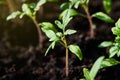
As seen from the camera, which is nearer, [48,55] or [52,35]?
[52,35]

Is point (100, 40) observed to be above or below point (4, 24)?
below

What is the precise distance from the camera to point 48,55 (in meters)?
2.20

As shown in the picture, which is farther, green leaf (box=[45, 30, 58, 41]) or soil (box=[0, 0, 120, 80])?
soil (box=[0, 0, 120, 80])

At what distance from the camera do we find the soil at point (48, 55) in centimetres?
200

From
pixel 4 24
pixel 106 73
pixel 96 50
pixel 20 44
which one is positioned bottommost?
pixel 106 73

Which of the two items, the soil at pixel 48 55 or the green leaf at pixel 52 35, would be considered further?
the soil at pixel 48 55

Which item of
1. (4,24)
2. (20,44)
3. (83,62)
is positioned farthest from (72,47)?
(4,24)

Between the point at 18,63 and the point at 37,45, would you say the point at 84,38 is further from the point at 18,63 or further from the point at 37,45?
the point at 18,63

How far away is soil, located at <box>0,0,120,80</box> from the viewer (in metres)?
2.00

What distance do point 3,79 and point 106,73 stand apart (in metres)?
0.64

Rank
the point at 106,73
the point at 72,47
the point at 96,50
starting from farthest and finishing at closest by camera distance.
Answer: the point at 96,50
the point at 106,73
the point at 72,47

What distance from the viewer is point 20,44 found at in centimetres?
243

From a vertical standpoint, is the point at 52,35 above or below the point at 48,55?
above

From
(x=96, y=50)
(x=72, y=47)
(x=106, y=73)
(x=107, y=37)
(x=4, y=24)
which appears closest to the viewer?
(x=72, y=47)
